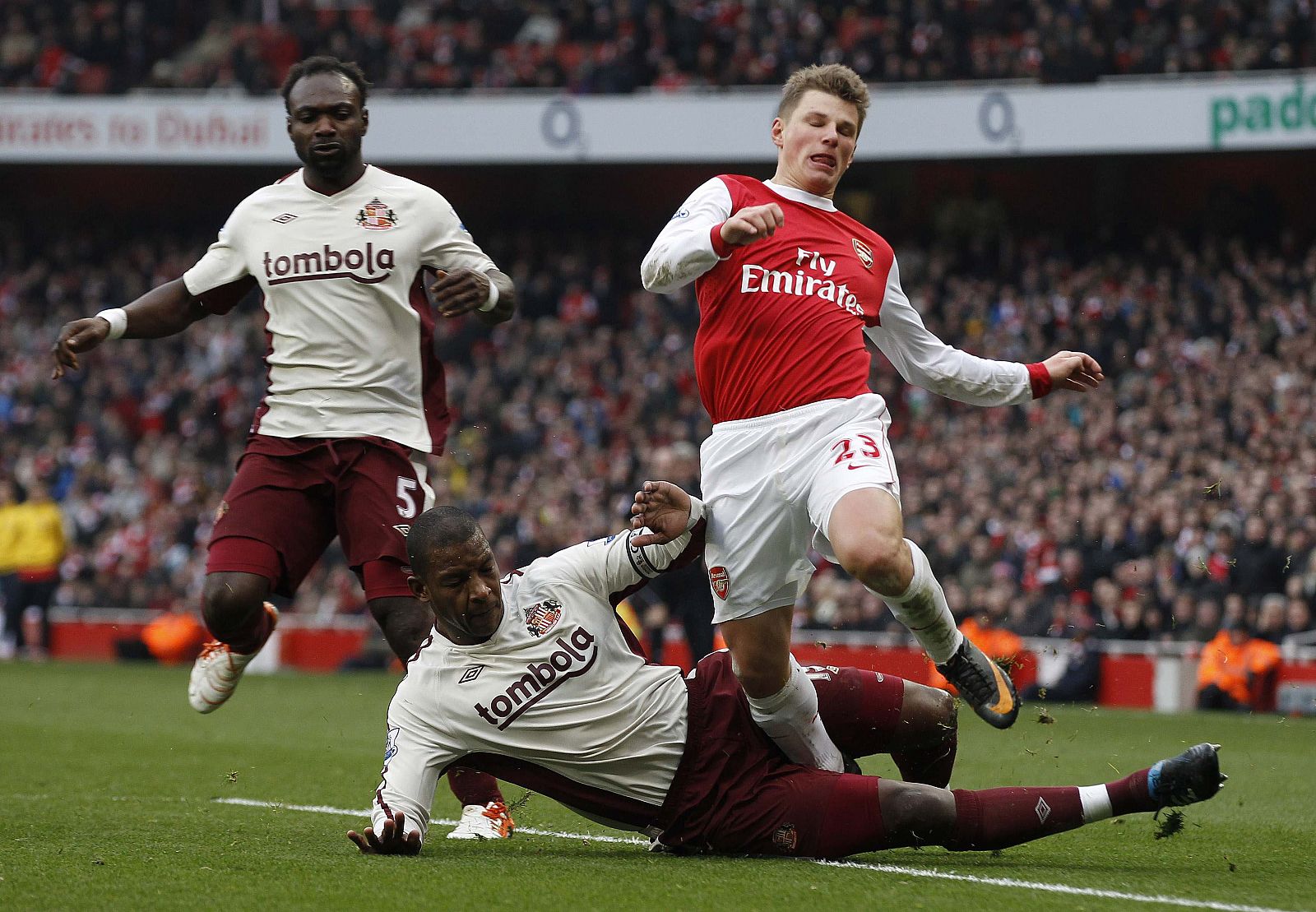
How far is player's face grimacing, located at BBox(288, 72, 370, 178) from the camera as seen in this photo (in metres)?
6.14

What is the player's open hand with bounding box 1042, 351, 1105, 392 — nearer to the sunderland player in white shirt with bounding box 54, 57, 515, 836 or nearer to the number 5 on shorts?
the sunderland player in white shirt with bounding box 54, 57, 515, 836

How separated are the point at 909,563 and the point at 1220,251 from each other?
16449 millimetres

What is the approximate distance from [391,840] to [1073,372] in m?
2.91

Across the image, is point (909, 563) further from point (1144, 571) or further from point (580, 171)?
point (580, 171)

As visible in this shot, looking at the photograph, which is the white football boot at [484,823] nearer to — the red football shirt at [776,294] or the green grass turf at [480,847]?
the green grass turf at [480,847]

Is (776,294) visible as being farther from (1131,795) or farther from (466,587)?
(1131,795)

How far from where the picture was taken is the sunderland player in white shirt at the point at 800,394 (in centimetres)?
522

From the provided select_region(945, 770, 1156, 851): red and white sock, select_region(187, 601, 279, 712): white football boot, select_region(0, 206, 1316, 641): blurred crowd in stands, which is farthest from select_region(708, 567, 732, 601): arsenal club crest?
select_region(0, 206, 1316, 641): blurred crowd in stands

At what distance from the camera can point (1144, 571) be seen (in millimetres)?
14336

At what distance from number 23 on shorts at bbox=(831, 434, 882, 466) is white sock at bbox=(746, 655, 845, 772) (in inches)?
26.7

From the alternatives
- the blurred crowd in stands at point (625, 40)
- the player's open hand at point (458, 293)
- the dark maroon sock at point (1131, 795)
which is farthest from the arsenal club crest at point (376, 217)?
the blurred crowd in stands at point (625, 40)

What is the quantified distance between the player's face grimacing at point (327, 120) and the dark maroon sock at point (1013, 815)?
10.6ft

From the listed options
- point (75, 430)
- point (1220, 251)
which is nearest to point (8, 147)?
point (75, 430)

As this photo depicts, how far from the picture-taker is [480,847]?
18.1 feet
